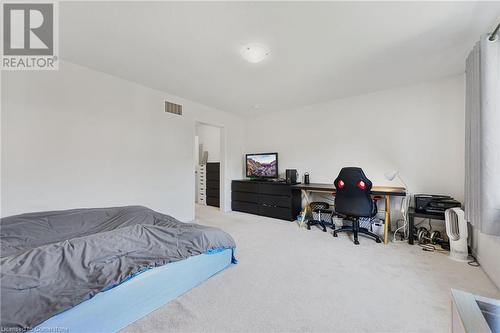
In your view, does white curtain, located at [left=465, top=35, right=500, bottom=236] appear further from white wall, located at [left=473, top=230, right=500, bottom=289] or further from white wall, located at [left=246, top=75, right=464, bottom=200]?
white wall, located at [left=246, top=75, right=464, bottom=200]

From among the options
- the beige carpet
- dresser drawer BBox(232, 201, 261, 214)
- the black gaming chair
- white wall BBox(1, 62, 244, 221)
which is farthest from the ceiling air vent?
the black gaming chair

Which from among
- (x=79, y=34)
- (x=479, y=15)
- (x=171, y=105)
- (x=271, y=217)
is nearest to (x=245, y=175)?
(x=271, y=217)

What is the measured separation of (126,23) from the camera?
1.77 m

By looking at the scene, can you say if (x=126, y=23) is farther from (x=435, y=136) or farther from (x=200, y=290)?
(x=435, y=136)

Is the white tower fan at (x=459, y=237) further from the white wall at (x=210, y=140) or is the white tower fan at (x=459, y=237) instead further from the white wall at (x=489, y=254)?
the white wall at (x=210, y=140)

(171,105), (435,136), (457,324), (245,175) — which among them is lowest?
(457,324)

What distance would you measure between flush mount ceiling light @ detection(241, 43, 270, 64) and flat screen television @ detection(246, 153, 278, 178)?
253 centimetres

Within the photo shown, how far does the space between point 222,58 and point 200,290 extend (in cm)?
242

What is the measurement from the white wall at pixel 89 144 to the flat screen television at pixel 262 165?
1.54 m

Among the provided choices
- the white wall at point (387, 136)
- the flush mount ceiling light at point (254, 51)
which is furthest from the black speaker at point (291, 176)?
the flush mount ceiling light at point (254, 51)

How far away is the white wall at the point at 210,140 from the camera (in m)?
5.70

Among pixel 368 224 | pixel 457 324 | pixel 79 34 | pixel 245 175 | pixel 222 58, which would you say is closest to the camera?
pixel 457 324

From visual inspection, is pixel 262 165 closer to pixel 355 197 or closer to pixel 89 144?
pixel 355 197

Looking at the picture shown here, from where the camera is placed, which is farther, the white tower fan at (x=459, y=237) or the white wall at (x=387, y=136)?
the white wall at (x=387, y=136)
